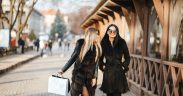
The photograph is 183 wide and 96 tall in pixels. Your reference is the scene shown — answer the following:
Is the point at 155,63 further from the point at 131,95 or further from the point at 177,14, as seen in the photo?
the point at 131,95

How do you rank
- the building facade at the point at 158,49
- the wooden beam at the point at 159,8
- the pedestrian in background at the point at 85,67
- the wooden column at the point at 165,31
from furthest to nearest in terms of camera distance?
the wooden beam at the point at 159,8 < the wooden column at the point at 165,31 < the building facade at the point at 158,49 < the pedestrian in background at the point at 85,67

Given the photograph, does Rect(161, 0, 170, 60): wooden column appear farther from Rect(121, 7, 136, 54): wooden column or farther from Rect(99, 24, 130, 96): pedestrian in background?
Rect(121, 7, 136, 54): wooden column

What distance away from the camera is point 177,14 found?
1191cm

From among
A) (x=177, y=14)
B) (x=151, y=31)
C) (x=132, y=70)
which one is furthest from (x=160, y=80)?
(x=132, y=70)

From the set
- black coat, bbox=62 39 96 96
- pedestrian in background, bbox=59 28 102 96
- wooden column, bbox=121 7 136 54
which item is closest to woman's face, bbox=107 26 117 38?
pedestrian in background, bbox=59 28 102 96

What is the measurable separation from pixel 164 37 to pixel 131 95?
3.78 metres

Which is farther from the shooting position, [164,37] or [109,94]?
[164,37]

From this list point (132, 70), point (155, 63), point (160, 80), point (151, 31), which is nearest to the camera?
point (160, 80)

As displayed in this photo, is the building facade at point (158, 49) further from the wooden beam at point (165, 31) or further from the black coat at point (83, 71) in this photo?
the black coat at point (83, 71)

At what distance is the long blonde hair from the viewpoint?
8508 millimetres

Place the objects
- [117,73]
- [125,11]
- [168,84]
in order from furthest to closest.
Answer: [125,11] → [168,84] → [117,73]

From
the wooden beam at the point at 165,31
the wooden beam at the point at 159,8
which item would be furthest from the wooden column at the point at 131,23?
the wooden beam at the point at 165,31

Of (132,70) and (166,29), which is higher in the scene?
(166,29)

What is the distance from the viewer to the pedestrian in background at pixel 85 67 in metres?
8.74
